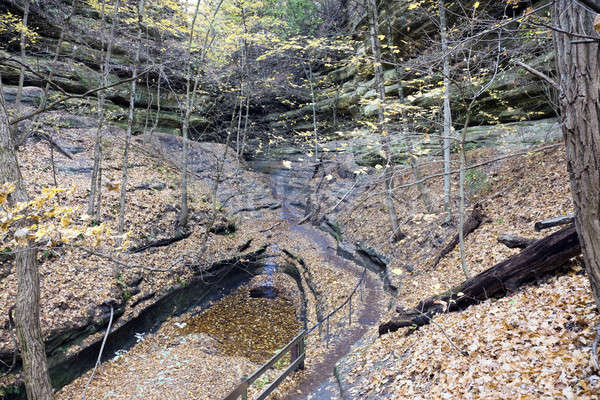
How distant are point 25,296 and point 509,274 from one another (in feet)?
26.6

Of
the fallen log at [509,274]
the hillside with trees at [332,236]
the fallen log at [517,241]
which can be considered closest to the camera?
the hillside with trees at [332,236]

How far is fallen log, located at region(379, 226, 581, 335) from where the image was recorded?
4996 millimetres

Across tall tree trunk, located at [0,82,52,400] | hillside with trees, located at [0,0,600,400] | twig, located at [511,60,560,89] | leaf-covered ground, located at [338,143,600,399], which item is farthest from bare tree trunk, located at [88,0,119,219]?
twig, located at [511,60,560,89]

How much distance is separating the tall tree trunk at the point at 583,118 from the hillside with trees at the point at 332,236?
0.02 meters

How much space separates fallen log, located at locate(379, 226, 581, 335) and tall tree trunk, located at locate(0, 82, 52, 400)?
6.60 m

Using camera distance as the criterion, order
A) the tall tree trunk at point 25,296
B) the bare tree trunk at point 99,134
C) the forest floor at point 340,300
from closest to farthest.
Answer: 1. the forest floor at point 340,300
2. the tall tree trunk at point 25,296
3. the bare tree trunk at point 99,134

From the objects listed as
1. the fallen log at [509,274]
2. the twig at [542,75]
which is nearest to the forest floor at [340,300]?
the fallen log at [509,274]

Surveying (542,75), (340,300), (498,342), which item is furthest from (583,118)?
(340,300)

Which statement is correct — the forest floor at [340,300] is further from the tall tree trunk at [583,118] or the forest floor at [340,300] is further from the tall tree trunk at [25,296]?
the tall tree trunk at [25,296]

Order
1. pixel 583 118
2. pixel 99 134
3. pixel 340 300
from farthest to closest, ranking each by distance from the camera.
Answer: pixel 340 300, pixel 99 134, pixel 583 118

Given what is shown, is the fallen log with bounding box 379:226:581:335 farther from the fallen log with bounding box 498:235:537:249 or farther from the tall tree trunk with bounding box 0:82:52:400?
the tall tree trunk with bounding box 0:82:52:400

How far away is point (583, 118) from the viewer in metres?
2.90

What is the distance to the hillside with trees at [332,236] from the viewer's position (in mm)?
3695

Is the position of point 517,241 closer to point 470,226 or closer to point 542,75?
point 470,226
